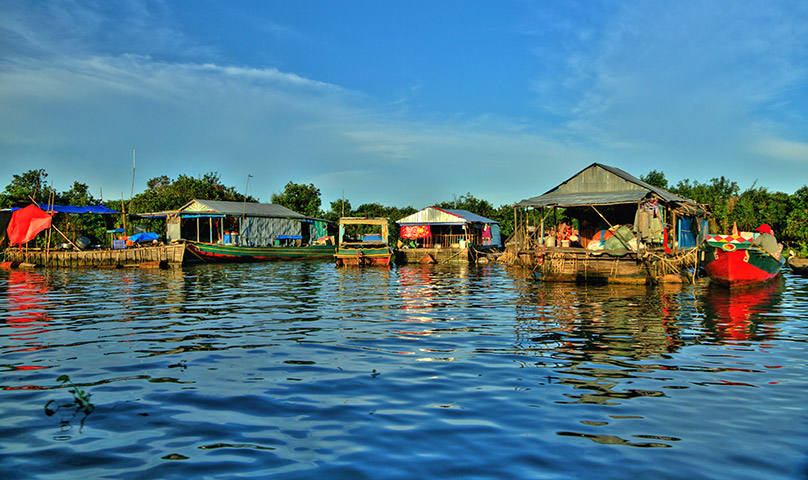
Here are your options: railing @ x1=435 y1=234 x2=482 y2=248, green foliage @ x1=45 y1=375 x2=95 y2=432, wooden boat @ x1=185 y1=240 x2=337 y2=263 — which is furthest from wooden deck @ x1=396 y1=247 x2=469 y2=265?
green foliage @ x1=45 y1=375 x2=95 y2=432

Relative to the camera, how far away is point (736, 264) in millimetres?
18453

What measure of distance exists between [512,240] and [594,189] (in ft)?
41.7

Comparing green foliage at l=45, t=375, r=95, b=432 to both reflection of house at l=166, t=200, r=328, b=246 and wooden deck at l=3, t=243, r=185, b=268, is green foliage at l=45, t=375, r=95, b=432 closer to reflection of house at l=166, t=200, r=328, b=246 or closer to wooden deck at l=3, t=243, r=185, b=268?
wooden deck at l=3, t=243, r=185, b=268

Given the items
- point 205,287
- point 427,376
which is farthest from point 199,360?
point 205,287

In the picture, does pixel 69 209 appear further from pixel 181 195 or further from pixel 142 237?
pixel 181 195

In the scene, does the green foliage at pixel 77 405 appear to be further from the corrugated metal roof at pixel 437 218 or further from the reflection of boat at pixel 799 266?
the corrugated metal roof at pixel 437 218

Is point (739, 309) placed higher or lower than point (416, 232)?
lower

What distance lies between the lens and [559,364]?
25.4 feet

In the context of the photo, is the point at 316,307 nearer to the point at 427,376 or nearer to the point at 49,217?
the point at 427,376

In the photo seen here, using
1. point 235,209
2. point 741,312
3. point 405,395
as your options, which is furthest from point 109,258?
point 405,395

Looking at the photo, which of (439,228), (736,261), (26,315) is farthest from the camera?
(439,228)

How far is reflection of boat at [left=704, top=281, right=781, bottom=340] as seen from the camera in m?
10.8

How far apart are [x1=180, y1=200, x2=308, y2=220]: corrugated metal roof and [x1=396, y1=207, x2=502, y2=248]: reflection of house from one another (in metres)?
9.21

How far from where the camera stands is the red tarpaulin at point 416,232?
45.8 m
